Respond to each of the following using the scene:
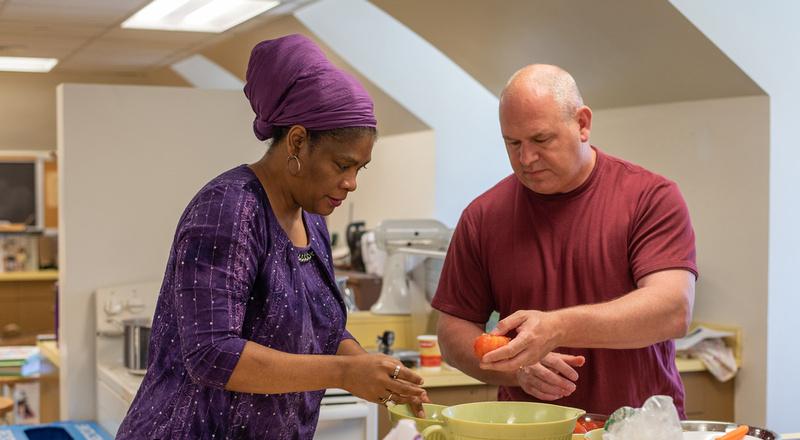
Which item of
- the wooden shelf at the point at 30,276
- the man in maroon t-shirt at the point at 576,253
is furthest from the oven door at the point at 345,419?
the wooden shelf at the point at 30,276

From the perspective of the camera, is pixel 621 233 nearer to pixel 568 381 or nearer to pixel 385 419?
pixel 568 381

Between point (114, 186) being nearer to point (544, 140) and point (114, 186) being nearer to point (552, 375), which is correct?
point (544, 140)

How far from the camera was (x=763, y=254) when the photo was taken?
3.93 meters

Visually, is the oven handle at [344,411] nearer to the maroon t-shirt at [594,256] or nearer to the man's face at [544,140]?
the maroon t-shirt at [594,256]

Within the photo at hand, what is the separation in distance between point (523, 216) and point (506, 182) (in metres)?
0.13

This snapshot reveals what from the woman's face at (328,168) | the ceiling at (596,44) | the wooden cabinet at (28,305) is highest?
the ceiling at (596,44)

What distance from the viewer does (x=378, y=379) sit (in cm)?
155

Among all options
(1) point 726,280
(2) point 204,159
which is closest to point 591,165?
(1) point 726,280

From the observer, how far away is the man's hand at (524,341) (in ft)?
5.28

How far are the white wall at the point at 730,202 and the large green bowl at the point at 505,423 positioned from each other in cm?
263

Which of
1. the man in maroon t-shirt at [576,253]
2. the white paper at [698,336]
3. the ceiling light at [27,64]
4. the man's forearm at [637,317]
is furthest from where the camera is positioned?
the ceiling light at [27,64]

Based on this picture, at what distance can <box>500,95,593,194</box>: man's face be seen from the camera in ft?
6.63

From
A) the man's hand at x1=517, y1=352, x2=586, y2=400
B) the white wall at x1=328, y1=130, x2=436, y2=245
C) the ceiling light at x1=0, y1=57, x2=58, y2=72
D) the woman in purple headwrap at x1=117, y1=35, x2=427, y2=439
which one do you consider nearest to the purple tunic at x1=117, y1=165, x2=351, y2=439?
the woman in purple headwrap at x1=117, y1=35, x2=427, y2=439

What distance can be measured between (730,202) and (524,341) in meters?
2.70
